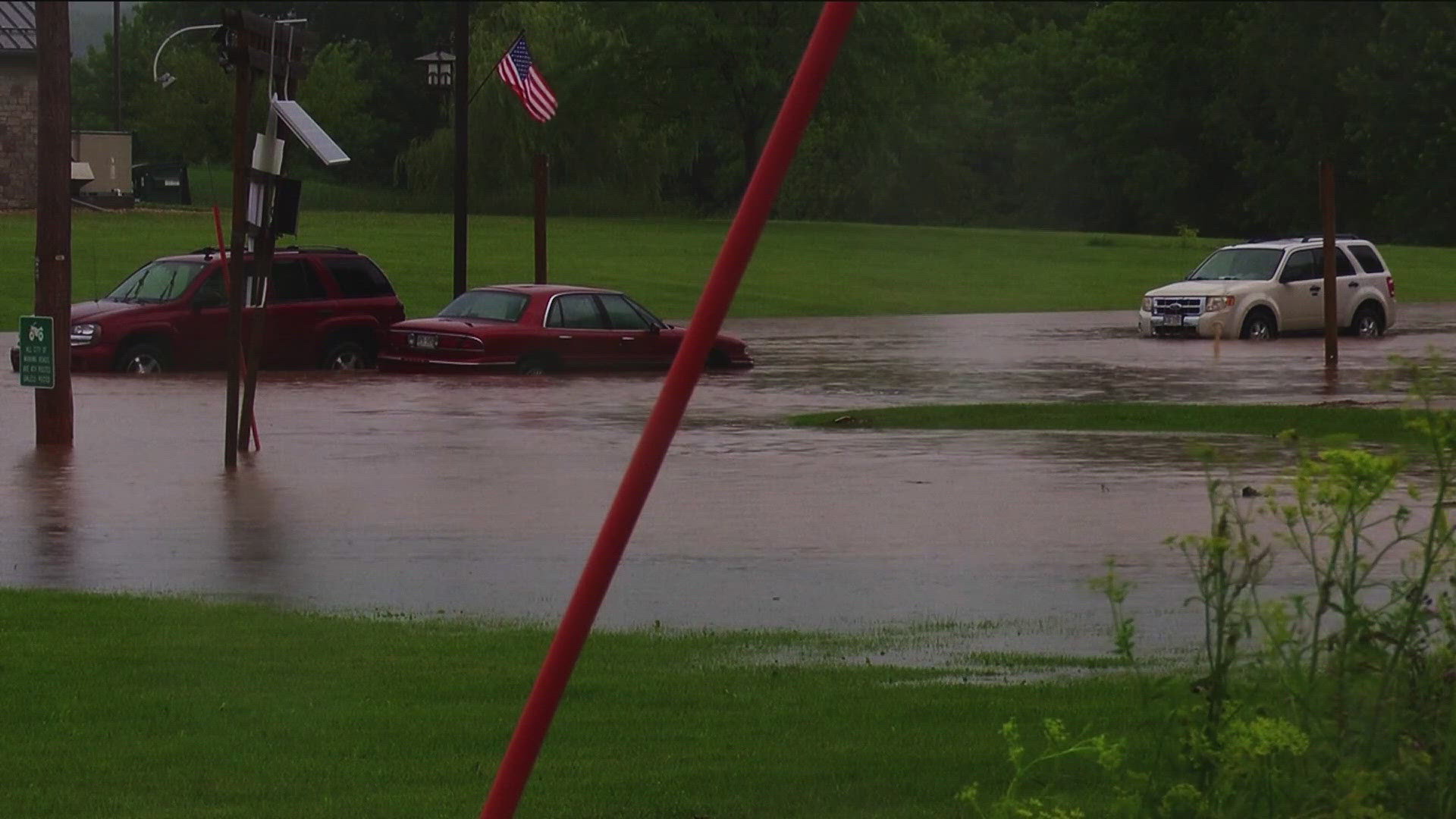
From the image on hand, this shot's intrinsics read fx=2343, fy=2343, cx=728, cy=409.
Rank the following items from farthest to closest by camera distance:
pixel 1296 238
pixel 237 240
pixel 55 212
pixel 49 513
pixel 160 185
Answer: pixel 160 185, pixel 1296 238, pixel 55 212, pixel 237 240, pixel 49 513

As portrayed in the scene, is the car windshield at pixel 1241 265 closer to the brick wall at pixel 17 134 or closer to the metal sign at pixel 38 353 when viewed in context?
the brick wall at pixel 17 134

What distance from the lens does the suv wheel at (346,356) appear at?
30.2 metres

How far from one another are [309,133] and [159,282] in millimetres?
12651

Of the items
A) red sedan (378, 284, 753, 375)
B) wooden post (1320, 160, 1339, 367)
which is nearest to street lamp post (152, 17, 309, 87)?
red sedan (378, 284, 753, 375)

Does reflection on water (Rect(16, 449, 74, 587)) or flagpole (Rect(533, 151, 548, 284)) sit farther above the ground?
flagpole (Rect(533, 151, 548, 284))

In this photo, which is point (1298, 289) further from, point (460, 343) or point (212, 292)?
point (212, 292)

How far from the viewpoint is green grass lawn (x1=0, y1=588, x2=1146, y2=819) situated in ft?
23.2

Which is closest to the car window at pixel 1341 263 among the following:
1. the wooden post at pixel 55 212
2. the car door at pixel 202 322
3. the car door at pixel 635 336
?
the car door at pixel 635 336

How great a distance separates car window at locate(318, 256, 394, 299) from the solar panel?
1227 centimetres

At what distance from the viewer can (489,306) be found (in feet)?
98.2

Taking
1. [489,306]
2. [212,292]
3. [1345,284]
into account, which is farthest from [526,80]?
[1345,284]

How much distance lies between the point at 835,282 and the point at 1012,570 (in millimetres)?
44062

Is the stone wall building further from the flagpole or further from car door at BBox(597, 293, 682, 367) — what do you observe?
car door at BBox(597, 293, 682, 367)

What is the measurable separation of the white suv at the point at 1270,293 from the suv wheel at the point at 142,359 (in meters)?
17.1
